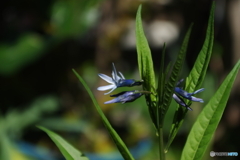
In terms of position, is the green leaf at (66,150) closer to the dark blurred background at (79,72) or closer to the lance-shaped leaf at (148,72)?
the lance-shaped leaf at (148,72)

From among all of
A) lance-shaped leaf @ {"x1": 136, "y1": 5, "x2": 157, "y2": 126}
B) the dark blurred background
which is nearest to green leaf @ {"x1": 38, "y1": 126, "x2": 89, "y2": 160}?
lance-shaped leaf @ {"x1": 136, "y1": 5, "x2": 157, "y2": 126}

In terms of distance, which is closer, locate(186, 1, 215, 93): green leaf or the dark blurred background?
locate(186, 1, 215, 93): green leaf

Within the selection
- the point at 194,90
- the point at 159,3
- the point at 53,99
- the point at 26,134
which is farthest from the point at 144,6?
the point at 194,90

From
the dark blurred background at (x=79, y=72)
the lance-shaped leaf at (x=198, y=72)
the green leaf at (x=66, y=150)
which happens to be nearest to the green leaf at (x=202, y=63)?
the lance-shaped leaf at (x=198, y=72)

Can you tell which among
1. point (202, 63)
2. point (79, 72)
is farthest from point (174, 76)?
point (79, 72)

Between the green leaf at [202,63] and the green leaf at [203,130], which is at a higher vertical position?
the green leaf at [202,63]

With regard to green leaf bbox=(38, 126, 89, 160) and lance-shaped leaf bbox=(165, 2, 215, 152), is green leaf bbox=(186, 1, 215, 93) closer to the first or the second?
lance-shaped leaf bbox=(165, 2, 215, 152)

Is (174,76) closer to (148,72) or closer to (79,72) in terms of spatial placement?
(148,72)

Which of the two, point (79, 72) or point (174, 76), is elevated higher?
point (174, 76)
